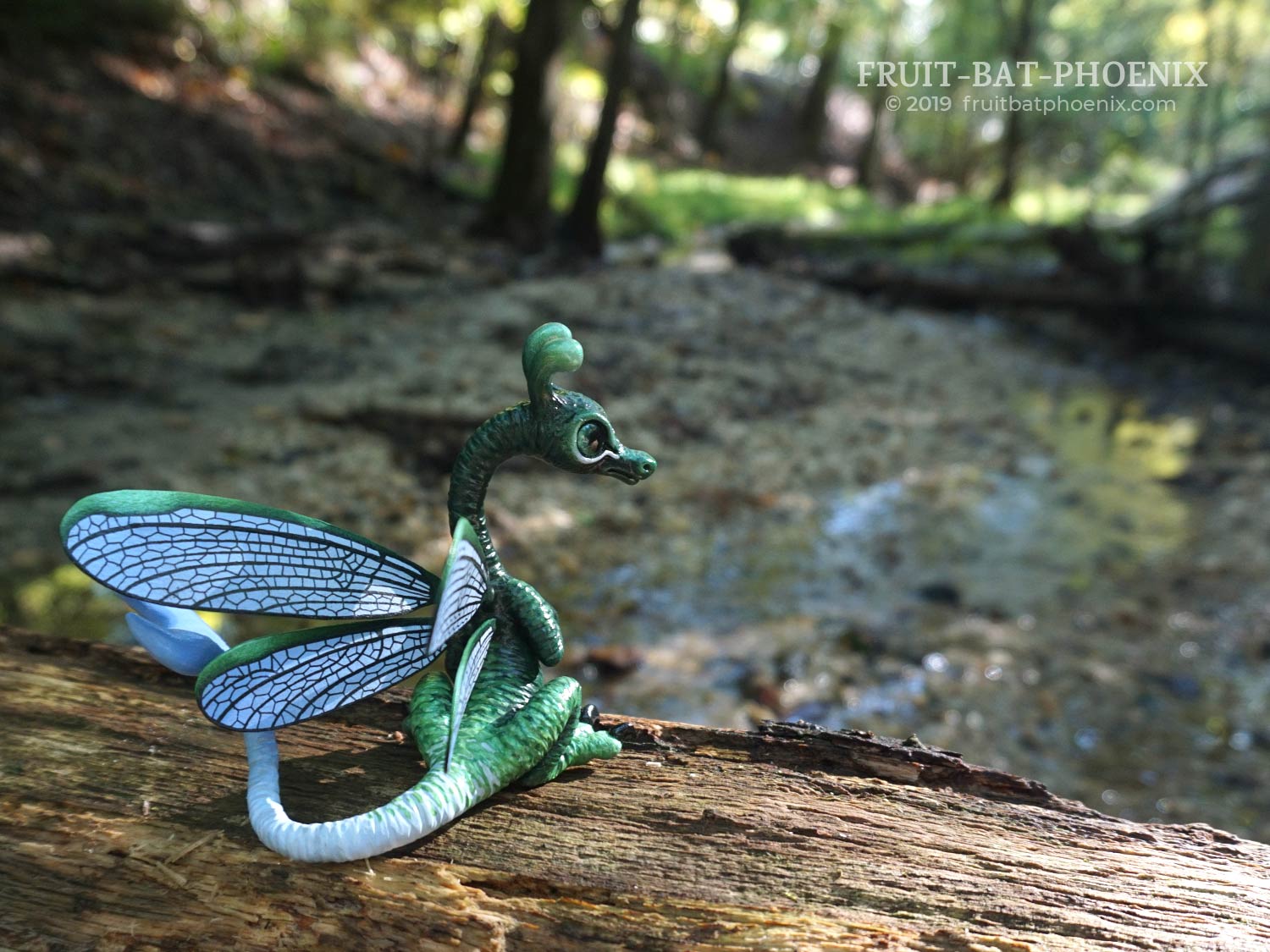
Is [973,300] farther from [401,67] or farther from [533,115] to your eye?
[401,67]

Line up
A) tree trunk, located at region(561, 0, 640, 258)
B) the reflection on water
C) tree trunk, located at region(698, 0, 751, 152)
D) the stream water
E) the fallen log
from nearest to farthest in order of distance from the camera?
the fallen log, the reflection on water, the stream water, tree trunk, located at region(561, 0, 640, 258), tree trunk, located at region(698, 0, 751, 152)

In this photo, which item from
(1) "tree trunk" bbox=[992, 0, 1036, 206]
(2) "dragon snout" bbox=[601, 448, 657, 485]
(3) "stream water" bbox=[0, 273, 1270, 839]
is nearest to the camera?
(2) "dragon snout" bbox=[601, 448, 657, 485]

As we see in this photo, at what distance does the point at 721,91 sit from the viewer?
60.8 feet

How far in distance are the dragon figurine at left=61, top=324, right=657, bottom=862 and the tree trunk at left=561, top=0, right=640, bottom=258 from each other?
7.40 meters

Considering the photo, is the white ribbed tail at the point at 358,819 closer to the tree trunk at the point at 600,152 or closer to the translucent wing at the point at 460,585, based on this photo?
the translucent wing at the point at 460,585

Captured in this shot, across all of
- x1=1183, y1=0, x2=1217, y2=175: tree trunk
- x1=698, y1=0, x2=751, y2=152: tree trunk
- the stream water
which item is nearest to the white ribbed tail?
the stream water

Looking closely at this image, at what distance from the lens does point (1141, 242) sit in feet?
30.5

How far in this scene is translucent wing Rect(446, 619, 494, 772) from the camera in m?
1.65

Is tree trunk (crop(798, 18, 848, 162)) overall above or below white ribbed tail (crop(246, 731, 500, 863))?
above

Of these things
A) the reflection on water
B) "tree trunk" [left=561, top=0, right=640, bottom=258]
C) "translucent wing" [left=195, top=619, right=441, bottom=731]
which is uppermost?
"tree trunk" [left=561, top=0, right=640, bottom=258]

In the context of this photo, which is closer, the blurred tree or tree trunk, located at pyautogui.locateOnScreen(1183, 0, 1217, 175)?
tree trunk, located at pyautogui.locateOnScreen(1183, 0, 1217, 175)

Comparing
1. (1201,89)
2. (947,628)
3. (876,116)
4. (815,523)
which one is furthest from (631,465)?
(876,116)

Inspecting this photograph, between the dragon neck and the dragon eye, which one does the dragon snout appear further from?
the dragon neck

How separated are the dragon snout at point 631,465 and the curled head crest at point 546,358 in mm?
186
